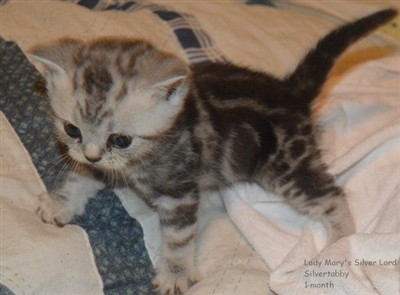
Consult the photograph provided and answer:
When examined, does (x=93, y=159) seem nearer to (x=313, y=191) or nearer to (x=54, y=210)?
(x=54, y=210)

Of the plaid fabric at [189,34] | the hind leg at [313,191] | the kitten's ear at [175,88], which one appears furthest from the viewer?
the plaid fabric at [189,34]

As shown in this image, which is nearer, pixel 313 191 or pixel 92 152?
pixel 92 152

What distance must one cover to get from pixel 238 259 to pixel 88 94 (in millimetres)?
598

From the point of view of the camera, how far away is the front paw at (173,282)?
1756mm

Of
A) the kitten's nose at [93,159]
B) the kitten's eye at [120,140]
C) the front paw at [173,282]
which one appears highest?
the kitten's eye at [120,140]

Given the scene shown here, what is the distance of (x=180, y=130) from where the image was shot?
5.58 feet

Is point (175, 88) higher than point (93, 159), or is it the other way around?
point (175, 88)

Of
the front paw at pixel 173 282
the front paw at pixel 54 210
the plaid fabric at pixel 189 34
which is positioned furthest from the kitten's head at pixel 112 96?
the plaid fabric at pixel 189 34

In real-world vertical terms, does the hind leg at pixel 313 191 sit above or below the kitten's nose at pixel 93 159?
A: below

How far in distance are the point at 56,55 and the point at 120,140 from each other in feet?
0.84

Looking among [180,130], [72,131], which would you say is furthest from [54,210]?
[180,130]

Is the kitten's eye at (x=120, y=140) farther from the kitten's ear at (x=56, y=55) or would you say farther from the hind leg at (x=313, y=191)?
the hind leg at (x=313, y=191)

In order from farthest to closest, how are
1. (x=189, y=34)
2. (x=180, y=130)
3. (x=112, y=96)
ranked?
(x=189, y=34) < (x=180, y=130) < (x=112, y=96)

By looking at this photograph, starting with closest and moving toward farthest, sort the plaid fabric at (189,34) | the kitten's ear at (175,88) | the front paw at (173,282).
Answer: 1. the kitten's ear at (175,88)
2. the front paw at (173,282)
3. the plaid fabric at (189,34)
